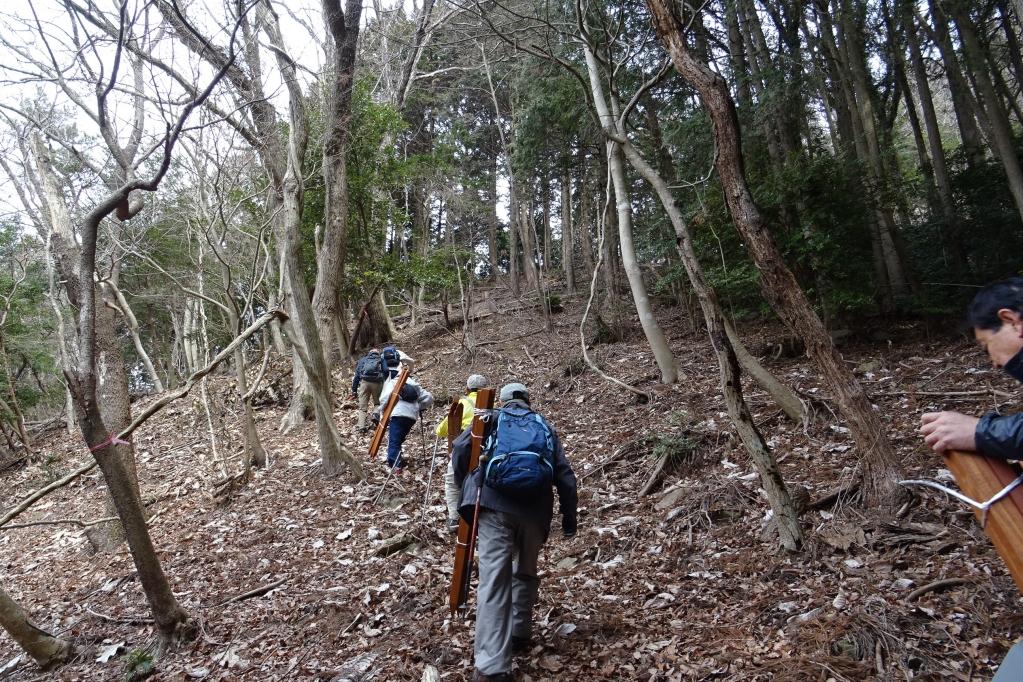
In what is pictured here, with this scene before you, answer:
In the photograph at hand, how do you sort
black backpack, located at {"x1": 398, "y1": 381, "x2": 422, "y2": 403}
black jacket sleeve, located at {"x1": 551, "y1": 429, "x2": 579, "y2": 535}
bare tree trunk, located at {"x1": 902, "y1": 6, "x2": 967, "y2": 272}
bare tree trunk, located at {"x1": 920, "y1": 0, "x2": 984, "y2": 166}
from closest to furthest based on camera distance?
black jacket sleeve, located at {"x1": 551, "y1": 429, "x2": 579, "y2": 535} < black backpack, located at {"x1": 398, "y1": 381, "x2": 422, "y2": 403} < bare tree trunk, located at {"x1": 920, "y1": 0, "x2": 984, "y2": 166} < bare tree trunk, located at {"x1": 902, "y1": 6, "x2": 967, "y2": 272}

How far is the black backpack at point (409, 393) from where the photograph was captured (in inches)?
365

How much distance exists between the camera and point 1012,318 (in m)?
2.22

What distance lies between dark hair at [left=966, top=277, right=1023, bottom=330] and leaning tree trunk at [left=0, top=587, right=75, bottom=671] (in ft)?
22.4

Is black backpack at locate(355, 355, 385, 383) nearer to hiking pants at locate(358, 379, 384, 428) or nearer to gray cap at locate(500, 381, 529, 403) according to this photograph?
hiking pants at locate(358, 379, 384, 428)

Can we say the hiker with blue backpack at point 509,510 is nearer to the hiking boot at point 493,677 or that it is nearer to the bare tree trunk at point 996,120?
the hiking boot at point 493,677

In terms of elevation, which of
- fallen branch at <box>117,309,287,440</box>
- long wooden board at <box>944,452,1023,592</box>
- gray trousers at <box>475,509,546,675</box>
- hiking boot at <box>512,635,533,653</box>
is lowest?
hiking boot at <box>512,635,533,653</box>

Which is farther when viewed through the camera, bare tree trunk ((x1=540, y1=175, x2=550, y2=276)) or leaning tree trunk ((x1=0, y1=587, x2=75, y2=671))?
bare tree trunk ((x1=540, y1=175, x2=550, y2=276))

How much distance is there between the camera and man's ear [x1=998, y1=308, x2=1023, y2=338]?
221 centimetres

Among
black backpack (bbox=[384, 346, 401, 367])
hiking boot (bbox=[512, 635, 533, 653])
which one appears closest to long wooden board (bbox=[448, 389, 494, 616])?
hiking boot (bbox=[512, 635, 533, 653])

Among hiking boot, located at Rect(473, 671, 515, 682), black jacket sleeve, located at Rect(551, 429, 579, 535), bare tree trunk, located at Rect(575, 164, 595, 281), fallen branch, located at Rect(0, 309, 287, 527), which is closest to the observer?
hiking boot, located at Rect(473, 671, 515, 682)

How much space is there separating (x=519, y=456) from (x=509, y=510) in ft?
1.23

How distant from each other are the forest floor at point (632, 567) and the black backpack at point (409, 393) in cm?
86

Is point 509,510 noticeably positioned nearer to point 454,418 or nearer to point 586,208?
point 454,418

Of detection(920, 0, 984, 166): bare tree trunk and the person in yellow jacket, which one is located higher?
detection(920, 0, 984, 166): bare tree trunk
